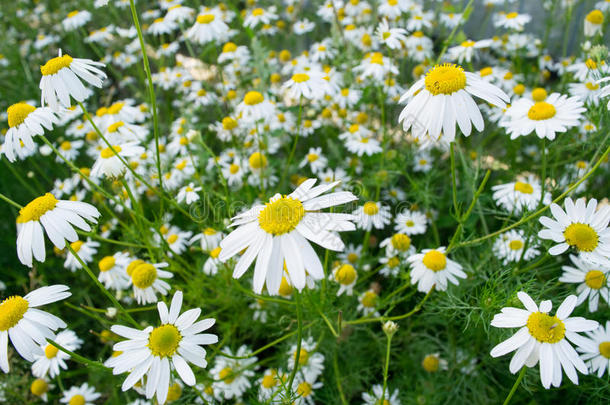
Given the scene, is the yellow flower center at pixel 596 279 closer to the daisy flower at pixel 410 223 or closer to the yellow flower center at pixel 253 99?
the daisy flower at pixel 410 223

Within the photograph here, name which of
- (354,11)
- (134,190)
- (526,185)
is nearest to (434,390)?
(526,185)

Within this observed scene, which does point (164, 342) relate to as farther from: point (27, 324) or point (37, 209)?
point (37, 209)

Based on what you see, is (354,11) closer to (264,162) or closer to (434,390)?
(264,162)

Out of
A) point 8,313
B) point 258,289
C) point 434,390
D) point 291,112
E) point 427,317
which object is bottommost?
point 434,390

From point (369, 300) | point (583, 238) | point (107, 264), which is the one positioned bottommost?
point (369, 300)

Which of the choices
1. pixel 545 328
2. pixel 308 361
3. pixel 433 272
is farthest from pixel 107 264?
pixel 545 328

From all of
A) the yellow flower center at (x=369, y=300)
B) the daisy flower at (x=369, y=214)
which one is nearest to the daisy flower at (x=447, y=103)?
the daisy flower at (x=369, y=214)

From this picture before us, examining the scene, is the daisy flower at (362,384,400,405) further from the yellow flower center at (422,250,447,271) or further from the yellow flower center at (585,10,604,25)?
the yellow flower center at (585,10,604,25)
